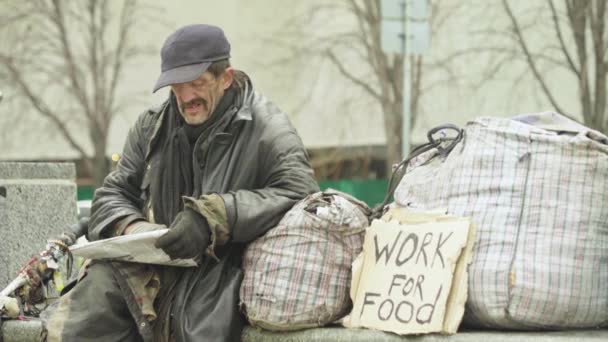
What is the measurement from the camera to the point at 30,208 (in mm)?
5930

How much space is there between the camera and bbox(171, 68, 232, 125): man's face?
14.0 ft

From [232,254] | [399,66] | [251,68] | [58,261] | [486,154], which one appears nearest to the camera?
[486,154]

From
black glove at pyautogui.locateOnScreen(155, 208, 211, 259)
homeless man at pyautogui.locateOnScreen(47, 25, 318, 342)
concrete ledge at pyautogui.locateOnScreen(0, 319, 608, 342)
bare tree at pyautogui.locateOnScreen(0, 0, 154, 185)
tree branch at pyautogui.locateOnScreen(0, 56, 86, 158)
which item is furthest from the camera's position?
bare tree at pyautogui.locateOnScreen(0, 0, 154, 185)

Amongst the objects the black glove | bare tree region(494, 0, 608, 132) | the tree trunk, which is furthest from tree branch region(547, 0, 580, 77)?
the black glove

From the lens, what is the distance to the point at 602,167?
379 centimetres

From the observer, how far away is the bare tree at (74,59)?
16453mm

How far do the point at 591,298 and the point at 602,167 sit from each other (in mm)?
476

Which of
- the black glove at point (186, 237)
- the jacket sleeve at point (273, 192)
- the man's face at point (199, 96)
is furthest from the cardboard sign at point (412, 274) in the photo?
the man's face at point (199, 96)

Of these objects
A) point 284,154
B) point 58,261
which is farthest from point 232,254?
point 58,261

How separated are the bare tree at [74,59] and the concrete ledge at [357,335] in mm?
12576

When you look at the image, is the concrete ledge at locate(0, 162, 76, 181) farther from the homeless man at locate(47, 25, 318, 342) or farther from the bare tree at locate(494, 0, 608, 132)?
the bare tree at locate(494, 0, 608, 132)

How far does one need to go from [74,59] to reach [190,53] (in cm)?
1282

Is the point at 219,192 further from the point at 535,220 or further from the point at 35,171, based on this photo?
the point at 35,171

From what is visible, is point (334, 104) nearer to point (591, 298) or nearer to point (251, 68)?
point (251, 68)
